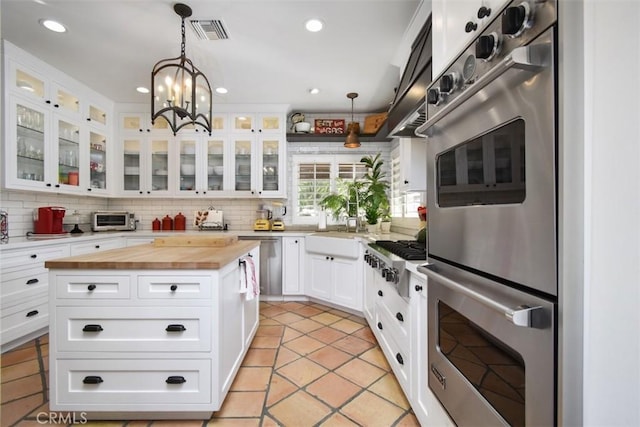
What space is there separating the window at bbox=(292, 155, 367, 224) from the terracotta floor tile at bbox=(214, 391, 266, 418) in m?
2.68

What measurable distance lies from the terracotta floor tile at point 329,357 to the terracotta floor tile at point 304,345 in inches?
2.3

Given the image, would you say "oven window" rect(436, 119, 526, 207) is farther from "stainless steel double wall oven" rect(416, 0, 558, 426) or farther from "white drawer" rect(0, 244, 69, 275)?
"white drawer" rect(0, 244, 69, 275)

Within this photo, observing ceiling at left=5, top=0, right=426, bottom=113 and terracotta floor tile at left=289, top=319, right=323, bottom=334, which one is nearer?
ceiling at left=5, top=0, right=426, bottom=113

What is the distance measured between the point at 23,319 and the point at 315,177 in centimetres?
340

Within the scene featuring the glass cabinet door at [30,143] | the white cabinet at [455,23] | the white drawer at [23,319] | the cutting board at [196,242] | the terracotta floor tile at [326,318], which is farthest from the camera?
the terracotta floor tile at [326,318]

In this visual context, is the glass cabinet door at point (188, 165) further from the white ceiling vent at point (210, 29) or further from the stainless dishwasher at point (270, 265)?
the white ceiling vent at point (210, 29)

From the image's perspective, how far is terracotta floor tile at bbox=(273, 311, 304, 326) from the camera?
292 cm

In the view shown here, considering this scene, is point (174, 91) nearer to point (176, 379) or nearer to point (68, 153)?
point (176, 379)

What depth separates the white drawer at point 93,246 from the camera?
2929 millimetres

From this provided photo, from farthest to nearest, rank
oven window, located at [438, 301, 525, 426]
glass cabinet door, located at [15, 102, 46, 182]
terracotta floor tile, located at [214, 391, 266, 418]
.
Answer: glass cabinet door, located at [15, 102, 46, 182], terracotta floor tile, located at [214, 391, 266, 418], oven window, located at [438, 301, 525, 426]

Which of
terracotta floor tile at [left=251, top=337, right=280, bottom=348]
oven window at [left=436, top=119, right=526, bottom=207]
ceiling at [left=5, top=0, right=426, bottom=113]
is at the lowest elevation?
terracotta floor tile at [left=251, top=337, right=280, bottom=348]

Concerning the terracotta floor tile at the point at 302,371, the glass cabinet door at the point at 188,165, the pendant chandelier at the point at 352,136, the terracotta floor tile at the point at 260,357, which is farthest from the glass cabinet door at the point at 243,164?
the terracotta floor tile at the point at 302,371

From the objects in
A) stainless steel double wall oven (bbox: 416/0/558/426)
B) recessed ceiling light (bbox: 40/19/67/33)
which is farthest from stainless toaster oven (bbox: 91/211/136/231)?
stainless steel double wall oven (bbox: 416/0/558/426)
